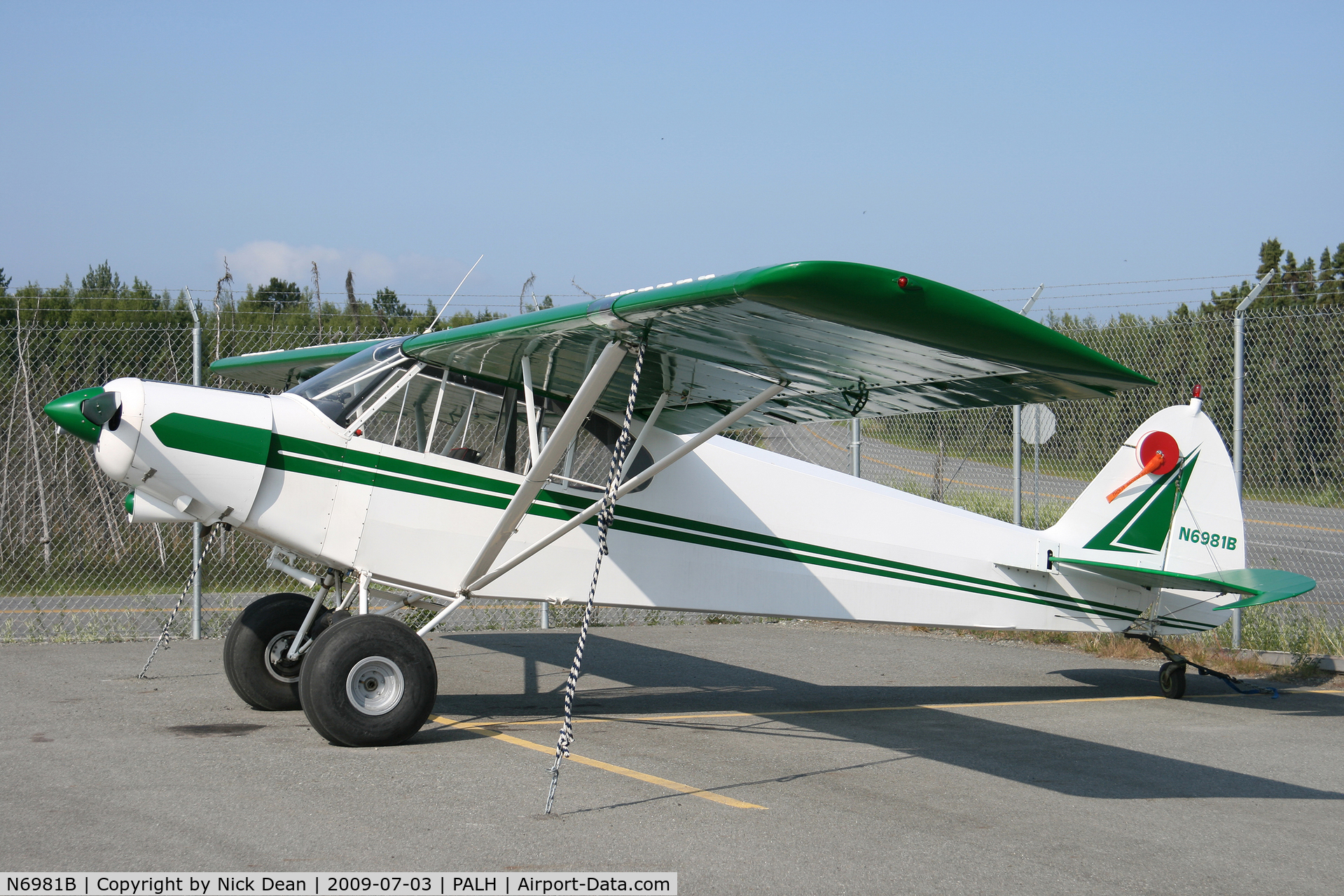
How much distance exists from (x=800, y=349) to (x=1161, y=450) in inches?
188

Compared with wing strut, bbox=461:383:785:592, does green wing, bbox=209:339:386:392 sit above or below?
above

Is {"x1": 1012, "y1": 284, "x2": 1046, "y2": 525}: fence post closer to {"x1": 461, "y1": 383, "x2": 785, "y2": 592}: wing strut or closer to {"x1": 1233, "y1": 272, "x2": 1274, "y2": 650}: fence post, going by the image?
{"x1": 1233, "y1": 272, "x2": 1274, "y2": 650}: fence post

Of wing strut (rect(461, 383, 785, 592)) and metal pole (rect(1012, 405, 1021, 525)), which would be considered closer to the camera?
wing strut (rect(461, 383, 785, 592))

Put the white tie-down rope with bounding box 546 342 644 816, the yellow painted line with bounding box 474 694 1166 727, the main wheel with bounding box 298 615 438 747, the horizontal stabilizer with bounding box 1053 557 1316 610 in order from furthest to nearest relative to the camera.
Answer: the horizontal stabilizer with bounding box 1053 557 1316 610 → the yellow painted line with bounding box 474 694 1166 727 → the main wheel with bounding box 298 615 438 747 → the white tie-down rope with bounding box 546 342 644 816

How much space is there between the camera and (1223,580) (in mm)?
8188

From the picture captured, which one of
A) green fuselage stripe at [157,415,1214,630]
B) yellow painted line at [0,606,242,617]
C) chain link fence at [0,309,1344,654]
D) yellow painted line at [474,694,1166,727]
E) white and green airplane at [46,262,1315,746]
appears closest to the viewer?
white and green airplane at [46,262,1315,746]

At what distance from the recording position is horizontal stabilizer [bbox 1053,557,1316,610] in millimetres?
7859

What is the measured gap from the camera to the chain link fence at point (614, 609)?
11117 millimetres

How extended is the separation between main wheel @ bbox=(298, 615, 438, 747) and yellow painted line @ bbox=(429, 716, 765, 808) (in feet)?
2.02

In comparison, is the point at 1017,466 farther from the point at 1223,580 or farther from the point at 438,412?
the point at 438,412

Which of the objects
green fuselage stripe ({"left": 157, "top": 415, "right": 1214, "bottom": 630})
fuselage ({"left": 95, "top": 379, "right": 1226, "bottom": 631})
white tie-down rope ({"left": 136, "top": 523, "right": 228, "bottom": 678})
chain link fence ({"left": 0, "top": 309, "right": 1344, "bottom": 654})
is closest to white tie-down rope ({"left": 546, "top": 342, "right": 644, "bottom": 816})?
green fuselage stripe ({"left": 157, "top": 415, "right": 1214, "bottom": 630})
